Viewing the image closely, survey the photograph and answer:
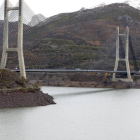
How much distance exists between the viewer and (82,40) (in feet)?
193

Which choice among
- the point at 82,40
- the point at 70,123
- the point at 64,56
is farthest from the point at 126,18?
the point at 70,123

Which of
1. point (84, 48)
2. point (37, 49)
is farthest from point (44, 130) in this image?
point (84, 48)

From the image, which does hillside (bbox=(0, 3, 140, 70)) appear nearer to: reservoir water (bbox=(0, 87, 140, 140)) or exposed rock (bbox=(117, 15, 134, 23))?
exposed rock (bbox=(117, 15, 134, 23))

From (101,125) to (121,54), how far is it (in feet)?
110

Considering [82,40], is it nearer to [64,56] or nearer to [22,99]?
[64,56]

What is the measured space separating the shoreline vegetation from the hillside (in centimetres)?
1321

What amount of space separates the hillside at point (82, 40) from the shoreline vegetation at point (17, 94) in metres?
13.2

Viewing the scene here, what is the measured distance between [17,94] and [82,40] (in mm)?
39729

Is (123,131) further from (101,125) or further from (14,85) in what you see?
(14,85)

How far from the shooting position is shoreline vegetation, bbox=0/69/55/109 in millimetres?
18977

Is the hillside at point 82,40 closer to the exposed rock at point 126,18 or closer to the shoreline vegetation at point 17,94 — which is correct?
the exposed rock at point 126,18

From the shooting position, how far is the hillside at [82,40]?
1766 inches

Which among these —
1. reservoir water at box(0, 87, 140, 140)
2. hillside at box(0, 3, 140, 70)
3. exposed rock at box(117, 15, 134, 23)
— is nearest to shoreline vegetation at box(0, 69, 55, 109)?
reservoir water at box(0, 87, 140, 140)

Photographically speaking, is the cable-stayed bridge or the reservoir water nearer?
the reservoir water
